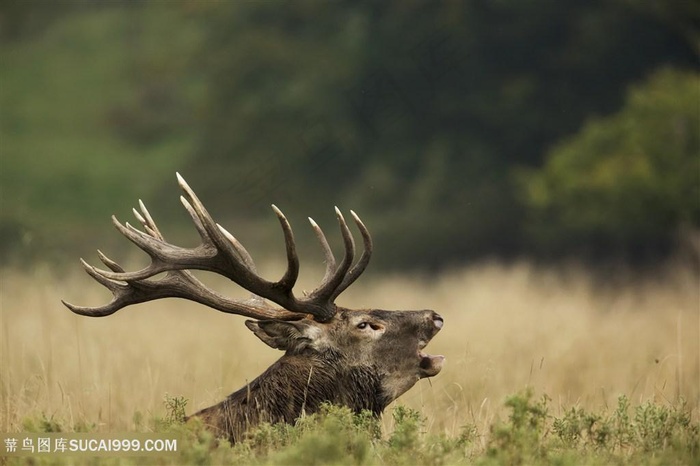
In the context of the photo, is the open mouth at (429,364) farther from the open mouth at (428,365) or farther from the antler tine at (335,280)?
the antler tine at (335,280)

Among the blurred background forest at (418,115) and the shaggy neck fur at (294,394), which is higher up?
the blurred background forest at (418,115)

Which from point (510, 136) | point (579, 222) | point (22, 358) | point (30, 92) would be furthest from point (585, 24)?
point (30, 92)

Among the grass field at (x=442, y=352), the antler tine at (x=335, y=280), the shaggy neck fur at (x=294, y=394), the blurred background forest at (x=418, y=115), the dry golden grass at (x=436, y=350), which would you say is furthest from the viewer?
the blurred background forest at (x=418, y=115)

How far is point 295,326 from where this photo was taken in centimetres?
576

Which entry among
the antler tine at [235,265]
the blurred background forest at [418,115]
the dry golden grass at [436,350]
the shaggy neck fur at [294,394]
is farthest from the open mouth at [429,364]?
the blurred background forest at [418,115]

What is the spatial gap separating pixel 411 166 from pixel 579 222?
6494mm

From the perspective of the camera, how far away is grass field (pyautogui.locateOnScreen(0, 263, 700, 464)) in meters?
6.85

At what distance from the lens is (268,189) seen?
24.1 meters

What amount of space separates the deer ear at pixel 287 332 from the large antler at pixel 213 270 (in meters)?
0.10

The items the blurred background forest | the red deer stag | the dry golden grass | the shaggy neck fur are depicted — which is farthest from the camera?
the blurred background forest

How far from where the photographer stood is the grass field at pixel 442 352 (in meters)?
6.85

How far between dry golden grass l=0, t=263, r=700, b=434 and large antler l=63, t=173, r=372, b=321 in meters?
0.91

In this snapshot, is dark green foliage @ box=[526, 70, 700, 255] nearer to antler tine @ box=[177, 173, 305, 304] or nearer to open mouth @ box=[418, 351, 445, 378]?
open mouth @ box=[418, 351, 445, 378]

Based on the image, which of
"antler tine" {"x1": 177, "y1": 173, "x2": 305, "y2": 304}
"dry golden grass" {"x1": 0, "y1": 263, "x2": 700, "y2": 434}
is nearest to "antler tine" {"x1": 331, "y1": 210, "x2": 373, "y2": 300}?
"antler tine" {"x1": 177, "y1": 173, "x2": 305, "y2": 304}
